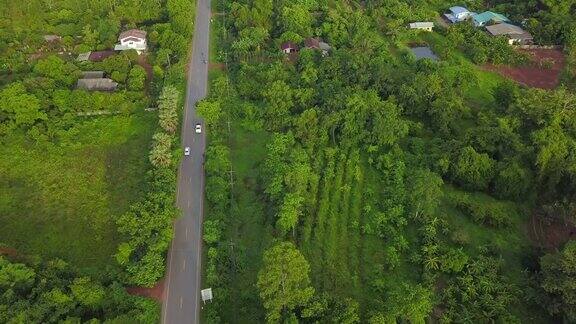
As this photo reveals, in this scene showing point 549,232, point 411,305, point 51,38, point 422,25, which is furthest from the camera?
point 422,25

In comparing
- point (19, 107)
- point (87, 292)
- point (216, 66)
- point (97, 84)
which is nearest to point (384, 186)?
point (87, 292)

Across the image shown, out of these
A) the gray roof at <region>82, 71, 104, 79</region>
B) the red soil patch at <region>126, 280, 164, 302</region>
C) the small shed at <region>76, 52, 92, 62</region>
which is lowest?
the red soil patch at <region>126, 280, 164, 302</region>

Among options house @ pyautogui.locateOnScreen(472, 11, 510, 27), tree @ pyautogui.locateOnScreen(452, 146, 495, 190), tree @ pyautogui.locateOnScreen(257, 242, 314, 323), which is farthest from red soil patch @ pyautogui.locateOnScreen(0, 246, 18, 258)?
house @ pyautogui.locateOnScreen(472, 11, 510, 27)

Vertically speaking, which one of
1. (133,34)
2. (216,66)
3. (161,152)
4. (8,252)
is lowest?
(8,252)

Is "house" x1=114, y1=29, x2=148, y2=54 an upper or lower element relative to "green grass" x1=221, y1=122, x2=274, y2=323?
upper

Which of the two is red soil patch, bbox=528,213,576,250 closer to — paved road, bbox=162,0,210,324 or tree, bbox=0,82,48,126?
paved road, bbox=162,0,210,324

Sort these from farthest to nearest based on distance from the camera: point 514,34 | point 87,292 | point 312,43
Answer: point 514,34
point 312,43
point 87,292

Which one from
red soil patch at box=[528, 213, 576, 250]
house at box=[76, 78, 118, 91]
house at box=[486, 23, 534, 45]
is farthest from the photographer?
house at box=[486, 23, 534, 45]

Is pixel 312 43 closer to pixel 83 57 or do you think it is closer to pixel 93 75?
pixel 93 75
